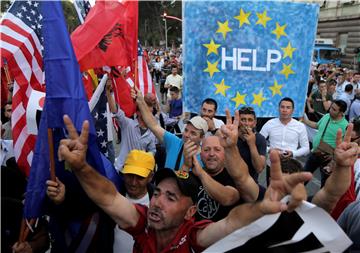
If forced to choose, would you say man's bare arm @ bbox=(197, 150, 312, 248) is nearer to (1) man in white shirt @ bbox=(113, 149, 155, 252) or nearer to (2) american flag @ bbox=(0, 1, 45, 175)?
(1) man in white shirt @ bbox=(113, 149, 155, 252)

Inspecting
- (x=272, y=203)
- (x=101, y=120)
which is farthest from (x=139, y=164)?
(x=101, y=120)

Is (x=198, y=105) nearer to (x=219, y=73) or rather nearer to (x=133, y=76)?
(x=219, y=73)

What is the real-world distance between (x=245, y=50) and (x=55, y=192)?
3451 millimetres

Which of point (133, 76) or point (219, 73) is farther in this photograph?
point (219, 73)

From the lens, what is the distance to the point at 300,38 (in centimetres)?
501

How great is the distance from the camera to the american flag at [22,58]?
3.10 m

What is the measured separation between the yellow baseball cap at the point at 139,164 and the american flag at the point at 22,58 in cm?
81

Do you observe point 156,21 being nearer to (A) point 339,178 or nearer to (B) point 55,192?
(B) point 55,192

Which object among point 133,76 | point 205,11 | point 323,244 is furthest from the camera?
point 205,11

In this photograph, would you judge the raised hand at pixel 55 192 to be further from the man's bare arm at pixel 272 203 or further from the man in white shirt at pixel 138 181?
the man's bare arm at pixel 272 203

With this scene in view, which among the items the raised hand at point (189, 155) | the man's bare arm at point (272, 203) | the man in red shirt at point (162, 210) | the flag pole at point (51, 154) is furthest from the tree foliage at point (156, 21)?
the man's bare arm at point (272, 203)

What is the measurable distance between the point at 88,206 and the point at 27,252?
0.45 m

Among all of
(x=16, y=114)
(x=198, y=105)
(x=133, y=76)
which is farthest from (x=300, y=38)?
(x=16, y=114)

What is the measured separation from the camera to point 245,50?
498cm
